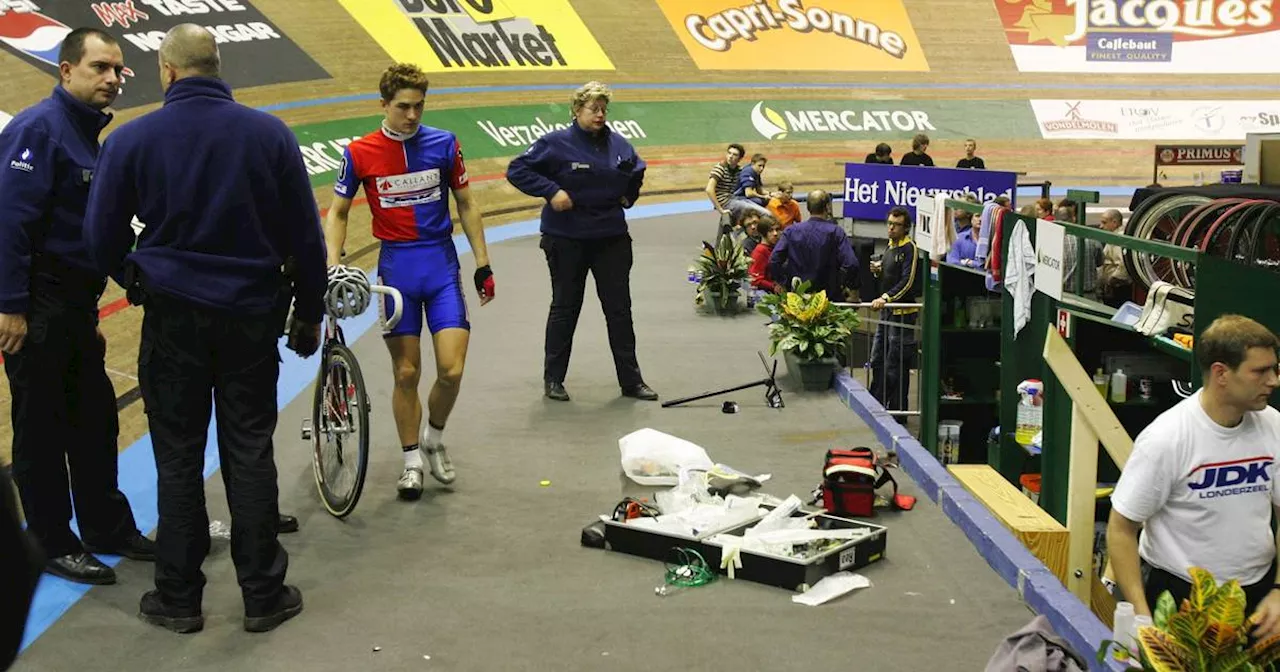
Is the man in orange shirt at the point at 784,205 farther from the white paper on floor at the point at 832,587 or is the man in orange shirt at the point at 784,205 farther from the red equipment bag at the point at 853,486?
the white paper on floor at the point at 832,587

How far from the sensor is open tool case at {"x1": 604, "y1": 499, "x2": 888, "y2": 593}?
5.18m

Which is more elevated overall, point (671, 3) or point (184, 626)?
point (671, 3)

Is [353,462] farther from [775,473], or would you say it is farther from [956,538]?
[956,538]

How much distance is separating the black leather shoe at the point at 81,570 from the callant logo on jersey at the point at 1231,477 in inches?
151

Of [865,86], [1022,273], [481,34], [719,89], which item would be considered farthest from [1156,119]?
[1022,273]

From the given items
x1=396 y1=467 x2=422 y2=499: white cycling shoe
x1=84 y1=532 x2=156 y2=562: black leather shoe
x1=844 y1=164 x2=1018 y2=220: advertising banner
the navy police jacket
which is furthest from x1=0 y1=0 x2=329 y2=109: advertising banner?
x1=844 y1=164 x2=1018 y2=220: advertising banner

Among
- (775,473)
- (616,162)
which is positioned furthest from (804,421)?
(616,162)

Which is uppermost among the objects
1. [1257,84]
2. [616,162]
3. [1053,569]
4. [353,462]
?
[1257,84]

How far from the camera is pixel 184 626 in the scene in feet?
15.4

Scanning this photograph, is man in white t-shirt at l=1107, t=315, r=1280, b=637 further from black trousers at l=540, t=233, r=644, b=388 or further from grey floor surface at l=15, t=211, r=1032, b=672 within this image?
black trousers at l=540, t=233, r=644, b=388

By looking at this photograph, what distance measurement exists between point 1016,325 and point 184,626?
5.05 m

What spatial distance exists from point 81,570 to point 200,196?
5.14ft

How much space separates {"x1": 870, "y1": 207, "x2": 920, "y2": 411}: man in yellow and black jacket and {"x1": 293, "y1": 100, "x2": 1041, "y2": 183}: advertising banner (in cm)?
1255

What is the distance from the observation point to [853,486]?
19.7 feet
